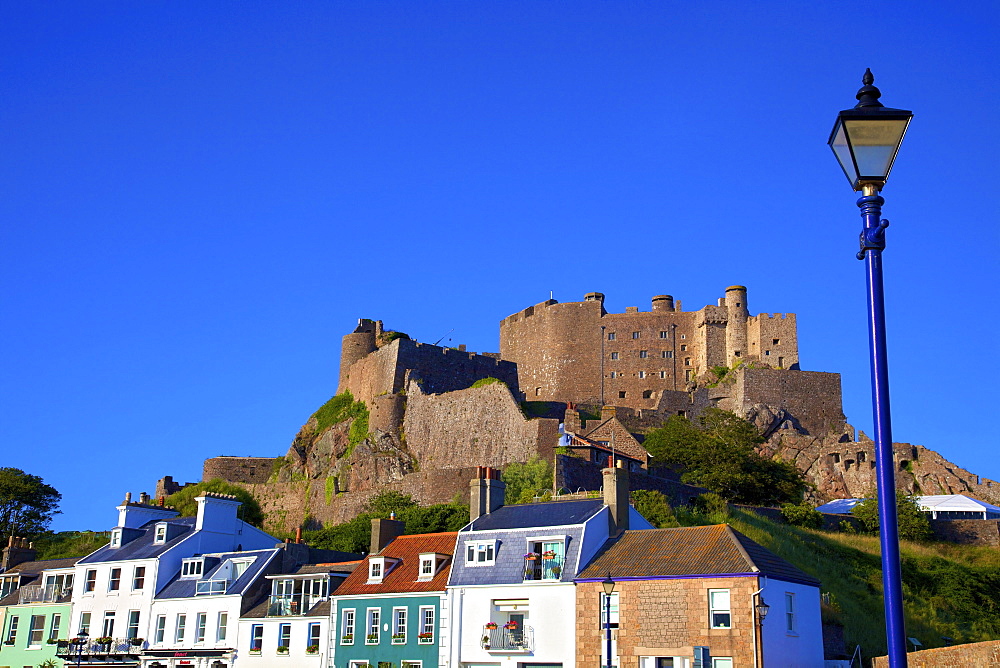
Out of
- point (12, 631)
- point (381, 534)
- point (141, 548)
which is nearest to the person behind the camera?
point (381, 534)

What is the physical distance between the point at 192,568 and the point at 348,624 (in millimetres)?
9304

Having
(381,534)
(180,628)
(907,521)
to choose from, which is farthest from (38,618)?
(907,521)

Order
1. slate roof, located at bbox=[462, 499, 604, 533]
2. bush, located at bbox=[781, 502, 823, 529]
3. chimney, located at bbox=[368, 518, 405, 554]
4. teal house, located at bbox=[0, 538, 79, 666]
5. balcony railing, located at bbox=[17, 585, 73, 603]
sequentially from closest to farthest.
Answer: slate roof, located at bbox=[462, 499, 604, 533] → chimney, located at bbox=[368, 518, 405, 554] → teal house, located at bbox=[0, 538, 79, 666] → balcony railing, located at bbox=[17, 585, 73, 603] → bush, located at bbox=[781, 502, 823, 529]

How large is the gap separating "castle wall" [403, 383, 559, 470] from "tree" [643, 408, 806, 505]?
7.02 metres

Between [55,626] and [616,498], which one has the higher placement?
[616,498]

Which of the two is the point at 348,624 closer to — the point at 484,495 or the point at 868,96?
the point at 484,495

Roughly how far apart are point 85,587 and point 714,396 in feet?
157

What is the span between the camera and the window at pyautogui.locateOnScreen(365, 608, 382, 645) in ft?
118

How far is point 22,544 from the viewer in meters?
54.3

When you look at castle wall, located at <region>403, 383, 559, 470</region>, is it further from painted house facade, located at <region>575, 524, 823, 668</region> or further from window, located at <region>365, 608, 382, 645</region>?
painted house facade, located at <region>575, 524, 823, 668</region>

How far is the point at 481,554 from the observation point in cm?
3541

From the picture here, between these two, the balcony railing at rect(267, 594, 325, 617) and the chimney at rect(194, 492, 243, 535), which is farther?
the chimney at rect(194, 492, 243, 535)

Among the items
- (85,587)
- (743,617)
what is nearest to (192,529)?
(85,587)

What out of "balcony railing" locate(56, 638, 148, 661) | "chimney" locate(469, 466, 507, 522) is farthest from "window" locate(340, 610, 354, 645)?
"balcony railing" locate(56, 638, 148, 661)
